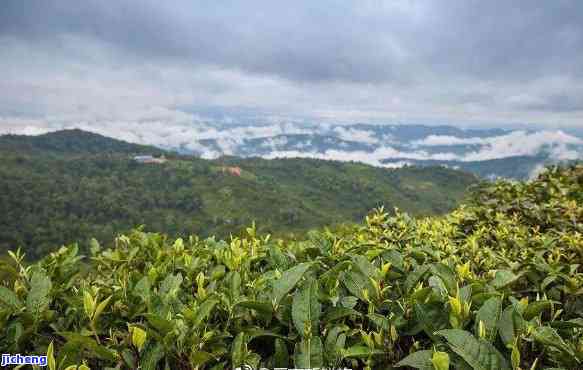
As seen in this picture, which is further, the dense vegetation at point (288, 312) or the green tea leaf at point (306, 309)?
the green tea leaf at point (306, 309)

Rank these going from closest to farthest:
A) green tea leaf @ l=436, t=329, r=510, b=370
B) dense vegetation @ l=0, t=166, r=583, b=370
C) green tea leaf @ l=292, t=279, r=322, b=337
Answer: green tea leaf @ l=436, t=329, r=510, b=370, dense vegetation @ l=0, t=166, r=583, b=370, green tea leaf @ l=292, t=279, r=322, b=337

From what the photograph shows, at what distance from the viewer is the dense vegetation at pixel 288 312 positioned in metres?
2.13

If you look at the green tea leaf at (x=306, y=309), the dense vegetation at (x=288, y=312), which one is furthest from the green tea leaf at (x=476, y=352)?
the green tea leaf at (x=306, y=309)

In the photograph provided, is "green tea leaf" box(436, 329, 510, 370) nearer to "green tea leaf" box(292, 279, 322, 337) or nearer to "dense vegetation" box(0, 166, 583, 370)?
"dense vegetation" box(0, 166, 583, 370)

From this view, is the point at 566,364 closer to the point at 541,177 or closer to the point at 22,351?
the point at 22,351

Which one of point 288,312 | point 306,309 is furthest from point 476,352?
point 288,312

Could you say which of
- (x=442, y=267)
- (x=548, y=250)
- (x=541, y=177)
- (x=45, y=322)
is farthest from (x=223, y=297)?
(x=541, y=177)

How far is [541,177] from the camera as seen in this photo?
9.40 m

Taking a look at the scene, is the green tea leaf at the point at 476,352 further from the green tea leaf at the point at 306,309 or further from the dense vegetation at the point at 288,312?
the green tea leaf at the point at 306,309

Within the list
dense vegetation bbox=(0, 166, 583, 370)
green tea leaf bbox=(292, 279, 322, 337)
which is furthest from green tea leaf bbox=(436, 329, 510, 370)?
green tea leaf bbox=(292, 279, 322, 337)

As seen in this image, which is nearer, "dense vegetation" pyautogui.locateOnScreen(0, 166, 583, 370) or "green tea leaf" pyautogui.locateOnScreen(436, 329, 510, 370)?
"green tea leaf" pyautogui.locateOnScreen(436, 329, 510, 370)

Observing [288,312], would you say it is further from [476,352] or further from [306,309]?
Answer: [476,352]

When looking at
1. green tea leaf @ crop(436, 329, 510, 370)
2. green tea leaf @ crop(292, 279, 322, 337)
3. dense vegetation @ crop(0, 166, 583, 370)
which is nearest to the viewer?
green tea leaf @ crop(436, 329, 510, 370)

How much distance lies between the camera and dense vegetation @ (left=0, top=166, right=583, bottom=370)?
2131 millimetres
